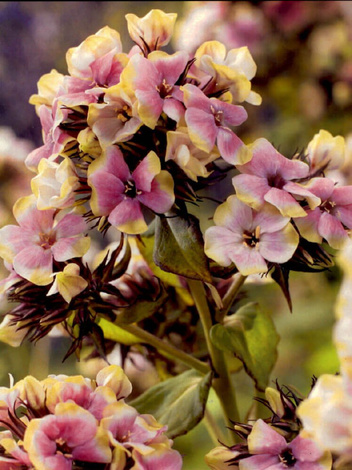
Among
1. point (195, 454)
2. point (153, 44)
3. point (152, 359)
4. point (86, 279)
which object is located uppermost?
point (153, 44)

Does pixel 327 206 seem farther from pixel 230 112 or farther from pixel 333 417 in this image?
pixel 333 417

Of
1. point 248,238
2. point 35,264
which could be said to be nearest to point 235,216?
point 248,238

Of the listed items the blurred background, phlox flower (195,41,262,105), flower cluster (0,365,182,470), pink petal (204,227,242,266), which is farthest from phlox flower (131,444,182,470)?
the blurred background

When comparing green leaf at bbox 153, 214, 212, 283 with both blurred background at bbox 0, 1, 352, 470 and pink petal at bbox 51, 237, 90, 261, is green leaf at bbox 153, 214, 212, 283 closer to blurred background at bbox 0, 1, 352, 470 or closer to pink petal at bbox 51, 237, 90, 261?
pink petal at bbox 51, 237, 90, 261

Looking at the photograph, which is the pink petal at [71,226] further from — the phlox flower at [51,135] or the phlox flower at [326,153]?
the phlox flower at [326,153]

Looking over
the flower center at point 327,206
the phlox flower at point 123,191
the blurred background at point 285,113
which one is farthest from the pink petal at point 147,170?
the blurred background at point 285,113

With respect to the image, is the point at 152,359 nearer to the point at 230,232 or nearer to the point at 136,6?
the point at 230,232

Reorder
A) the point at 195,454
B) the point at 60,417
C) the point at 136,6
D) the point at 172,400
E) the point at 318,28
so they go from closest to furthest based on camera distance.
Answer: the point at 60,417 < the point at 172,400 < the point at 195,454 < the point at 318,28 < the point at 136,6

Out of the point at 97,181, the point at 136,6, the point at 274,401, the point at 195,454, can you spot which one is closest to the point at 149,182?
the point at 97,181
